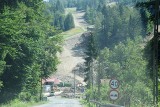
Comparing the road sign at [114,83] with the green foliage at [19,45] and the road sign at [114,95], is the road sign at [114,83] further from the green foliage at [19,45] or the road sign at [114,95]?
the green foliage at [19,45]

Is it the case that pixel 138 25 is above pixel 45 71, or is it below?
above

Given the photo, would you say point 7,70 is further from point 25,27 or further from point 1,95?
point 25,27

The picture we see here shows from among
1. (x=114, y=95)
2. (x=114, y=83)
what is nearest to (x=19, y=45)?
(x=114, y=83)

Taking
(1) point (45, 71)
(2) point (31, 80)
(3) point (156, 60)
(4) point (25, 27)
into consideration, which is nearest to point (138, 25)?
(1) point (45, 71)

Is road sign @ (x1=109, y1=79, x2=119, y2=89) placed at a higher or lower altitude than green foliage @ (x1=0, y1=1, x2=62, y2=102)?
lower

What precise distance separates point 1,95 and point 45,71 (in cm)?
2707

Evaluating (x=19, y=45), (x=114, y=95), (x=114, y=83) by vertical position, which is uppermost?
(x=19, y=45)

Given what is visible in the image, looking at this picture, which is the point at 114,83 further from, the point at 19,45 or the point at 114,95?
the point at 19,45

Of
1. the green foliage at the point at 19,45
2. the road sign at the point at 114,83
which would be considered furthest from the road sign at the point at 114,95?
the green foliage at the point at 19,45

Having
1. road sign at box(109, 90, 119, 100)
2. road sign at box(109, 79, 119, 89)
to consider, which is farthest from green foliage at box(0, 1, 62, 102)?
road sign at box(109, 90, 119, 100)

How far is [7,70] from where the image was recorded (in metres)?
45.7

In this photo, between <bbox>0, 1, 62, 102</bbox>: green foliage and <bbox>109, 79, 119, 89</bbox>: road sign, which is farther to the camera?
<bbox>0, 1, 62, 102</bbox>: green foliage

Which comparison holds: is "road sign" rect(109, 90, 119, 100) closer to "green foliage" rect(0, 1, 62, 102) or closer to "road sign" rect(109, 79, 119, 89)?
"road sign" rect(109, 79, 119, 89)

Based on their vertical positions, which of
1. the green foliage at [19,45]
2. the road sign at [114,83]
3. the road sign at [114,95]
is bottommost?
the road sign at [114,95]
